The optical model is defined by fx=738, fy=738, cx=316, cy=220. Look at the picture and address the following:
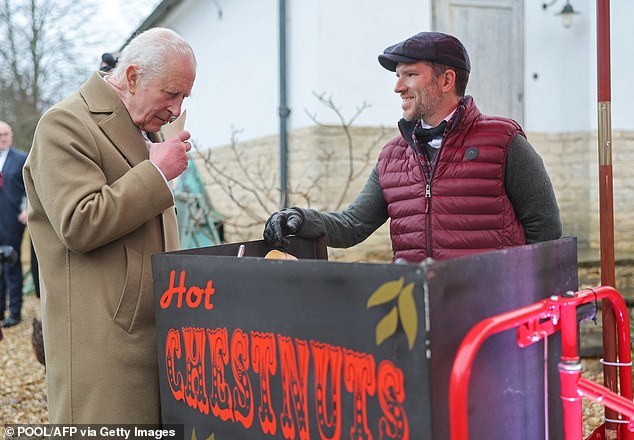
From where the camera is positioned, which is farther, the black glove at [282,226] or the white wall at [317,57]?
the white wall at [317,57]

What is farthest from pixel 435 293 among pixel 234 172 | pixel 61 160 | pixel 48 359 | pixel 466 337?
pixel 234 172

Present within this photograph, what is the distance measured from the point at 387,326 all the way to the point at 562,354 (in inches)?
19.6

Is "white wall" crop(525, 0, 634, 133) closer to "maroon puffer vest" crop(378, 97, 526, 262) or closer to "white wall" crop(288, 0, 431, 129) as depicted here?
"white wall" crop(288, 0, 431, 129)

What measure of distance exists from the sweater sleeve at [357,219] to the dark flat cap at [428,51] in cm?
45

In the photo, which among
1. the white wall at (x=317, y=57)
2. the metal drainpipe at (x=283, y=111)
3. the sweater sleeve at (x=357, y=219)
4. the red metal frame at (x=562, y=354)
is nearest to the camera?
the red metal frame at (x=562, y=354)

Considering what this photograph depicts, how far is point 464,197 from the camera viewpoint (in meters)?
2.39

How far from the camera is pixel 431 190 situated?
2.43 m

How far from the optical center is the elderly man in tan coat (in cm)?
188

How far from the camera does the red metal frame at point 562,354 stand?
130 centimetres

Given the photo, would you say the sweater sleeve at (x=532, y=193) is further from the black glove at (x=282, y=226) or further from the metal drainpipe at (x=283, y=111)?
the metal drainpipe at (x=283, y=111)

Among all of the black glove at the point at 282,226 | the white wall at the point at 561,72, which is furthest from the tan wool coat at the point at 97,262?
the white wall at the point at 561,72

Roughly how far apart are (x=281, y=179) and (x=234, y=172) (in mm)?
1414

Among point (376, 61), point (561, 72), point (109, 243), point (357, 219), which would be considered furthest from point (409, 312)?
point (561, 72)

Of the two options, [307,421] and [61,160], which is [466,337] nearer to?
[307,421]
